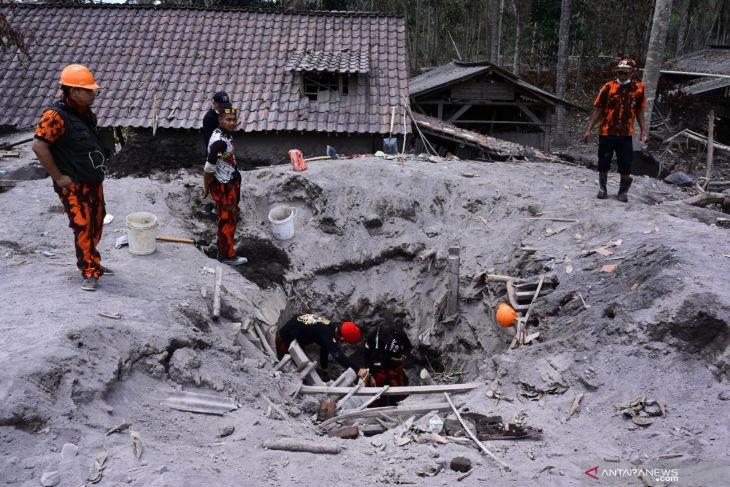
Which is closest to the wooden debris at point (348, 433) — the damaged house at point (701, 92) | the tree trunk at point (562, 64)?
the tree trunk at point (562, 64)

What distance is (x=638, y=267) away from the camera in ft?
19.2

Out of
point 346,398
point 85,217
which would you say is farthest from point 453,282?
point 85,217

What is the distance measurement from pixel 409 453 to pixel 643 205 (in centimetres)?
563

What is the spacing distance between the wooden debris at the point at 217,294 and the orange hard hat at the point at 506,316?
317 cm

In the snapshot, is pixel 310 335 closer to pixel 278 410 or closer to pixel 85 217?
pixel 278 410

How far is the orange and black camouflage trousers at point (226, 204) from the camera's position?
22.3 ft

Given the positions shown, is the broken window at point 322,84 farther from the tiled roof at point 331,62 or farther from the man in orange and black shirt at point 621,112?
the man in orange and black shirt at point 621,112

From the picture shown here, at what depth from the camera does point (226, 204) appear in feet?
22.6

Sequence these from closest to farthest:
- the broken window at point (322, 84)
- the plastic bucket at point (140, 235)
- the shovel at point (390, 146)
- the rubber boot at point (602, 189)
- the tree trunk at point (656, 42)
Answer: the plastic bucket at point (140, 235)
the rubber boot at point (602, 189)
the shovel at point (390, 146)
the tree trunk at point (656, 42)
the broken window at point (322, 84)

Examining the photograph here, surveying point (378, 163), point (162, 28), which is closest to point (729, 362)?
point (378, 163)

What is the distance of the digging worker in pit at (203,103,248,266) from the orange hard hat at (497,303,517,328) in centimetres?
341

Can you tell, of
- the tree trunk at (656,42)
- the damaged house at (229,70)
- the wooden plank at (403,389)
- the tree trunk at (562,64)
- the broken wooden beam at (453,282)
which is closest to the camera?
the wooden plank at (403,389)

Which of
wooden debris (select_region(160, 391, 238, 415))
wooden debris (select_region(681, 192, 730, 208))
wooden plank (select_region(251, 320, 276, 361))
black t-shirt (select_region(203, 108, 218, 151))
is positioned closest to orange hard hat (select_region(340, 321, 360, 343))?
wooden plank (select_region(251, 320, 276, 361))

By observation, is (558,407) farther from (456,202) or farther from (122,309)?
(456,202)
